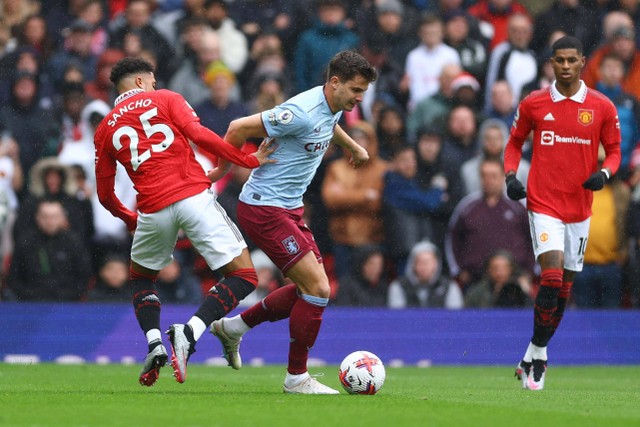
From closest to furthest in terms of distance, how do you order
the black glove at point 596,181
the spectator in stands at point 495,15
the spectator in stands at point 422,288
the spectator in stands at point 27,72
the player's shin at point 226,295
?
the player's shin at point 226,295 < the black glove at point 596,181 < the spectator in stands at point 422,288 < the spectator in stands at point 27,72 < the spectator in stands at point 495,15

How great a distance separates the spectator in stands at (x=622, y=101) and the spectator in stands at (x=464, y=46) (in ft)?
5.23

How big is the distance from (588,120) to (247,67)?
7.14 metres

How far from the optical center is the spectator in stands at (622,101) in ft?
54.0

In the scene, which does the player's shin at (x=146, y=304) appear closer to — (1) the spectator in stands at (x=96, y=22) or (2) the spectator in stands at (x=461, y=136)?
(2) the spectator in stands at (x=461, y=136)

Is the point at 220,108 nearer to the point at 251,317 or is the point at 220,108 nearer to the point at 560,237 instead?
the point at 560,237

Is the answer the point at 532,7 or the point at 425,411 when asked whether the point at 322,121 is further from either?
the point at 532,7

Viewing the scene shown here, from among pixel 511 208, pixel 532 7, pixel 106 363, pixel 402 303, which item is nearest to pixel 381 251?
pixel 402 303

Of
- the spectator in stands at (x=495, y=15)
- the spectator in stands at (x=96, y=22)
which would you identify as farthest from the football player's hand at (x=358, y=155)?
the spectator in stands at (x=495, y=15)

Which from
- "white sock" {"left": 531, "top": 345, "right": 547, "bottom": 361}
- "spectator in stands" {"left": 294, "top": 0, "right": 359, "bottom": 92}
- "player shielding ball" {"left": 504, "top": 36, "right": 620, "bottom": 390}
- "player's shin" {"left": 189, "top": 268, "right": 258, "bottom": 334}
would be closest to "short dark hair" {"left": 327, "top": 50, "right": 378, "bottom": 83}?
"player's shin" {"left": 189, "top": 268, "right": 258, "bottom": 334}

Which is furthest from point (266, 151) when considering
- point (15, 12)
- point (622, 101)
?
point (15, 12)

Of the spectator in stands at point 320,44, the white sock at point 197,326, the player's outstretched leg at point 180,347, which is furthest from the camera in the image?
the spectator in stands at point 320,44

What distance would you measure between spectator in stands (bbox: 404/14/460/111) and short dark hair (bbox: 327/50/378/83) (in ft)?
25.0

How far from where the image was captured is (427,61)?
17000 mm

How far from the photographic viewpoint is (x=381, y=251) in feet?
51.6
